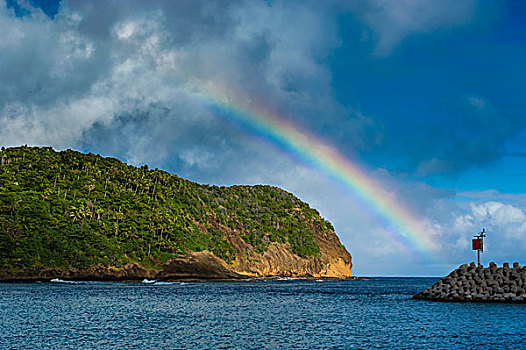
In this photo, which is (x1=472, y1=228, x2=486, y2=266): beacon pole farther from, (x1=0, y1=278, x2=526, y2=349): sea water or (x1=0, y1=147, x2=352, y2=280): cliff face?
(x1=0, y1=147, x2=352, y2=280): cliff face

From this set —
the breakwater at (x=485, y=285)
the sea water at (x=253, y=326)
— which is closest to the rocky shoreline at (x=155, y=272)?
the sea water at (x=253, y=326)

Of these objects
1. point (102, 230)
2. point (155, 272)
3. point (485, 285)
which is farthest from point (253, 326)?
point (102, 230)

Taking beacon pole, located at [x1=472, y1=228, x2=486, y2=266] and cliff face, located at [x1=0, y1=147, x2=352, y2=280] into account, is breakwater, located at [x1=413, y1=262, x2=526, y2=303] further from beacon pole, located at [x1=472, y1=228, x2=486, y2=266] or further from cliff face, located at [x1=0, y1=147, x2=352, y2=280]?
cliff face, located at [x1=0, y1=147, x2=352, y2=280]

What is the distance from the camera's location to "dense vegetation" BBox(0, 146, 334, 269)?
136625 millimetres

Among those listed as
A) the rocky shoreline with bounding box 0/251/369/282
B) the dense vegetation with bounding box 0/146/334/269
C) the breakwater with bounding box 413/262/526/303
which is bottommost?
the rocky shoreline with bounding box 0/251/369/282

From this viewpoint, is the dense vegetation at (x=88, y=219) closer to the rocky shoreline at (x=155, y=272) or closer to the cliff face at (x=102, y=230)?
the cliff face at (x=102, y=230)

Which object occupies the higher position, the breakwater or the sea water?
the breakwater

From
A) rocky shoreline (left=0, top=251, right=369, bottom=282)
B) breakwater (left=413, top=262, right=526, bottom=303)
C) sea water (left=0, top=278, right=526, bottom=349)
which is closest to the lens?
sea water (left=0, top=278, right=526, bottom=349)

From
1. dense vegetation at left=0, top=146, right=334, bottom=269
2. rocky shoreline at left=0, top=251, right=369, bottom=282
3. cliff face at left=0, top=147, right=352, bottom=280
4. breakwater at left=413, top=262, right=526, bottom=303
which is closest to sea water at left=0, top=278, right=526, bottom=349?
breakwater at left=413, top=262, right=526, bottom=303

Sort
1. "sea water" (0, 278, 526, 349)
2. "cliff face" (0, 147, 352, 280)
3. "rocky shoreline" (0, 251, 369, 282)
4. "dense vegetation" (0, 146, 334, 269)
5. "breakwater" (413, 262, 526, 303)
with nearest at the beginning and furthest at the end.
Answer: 1. "sea water" (0, 278, 526, 349)
2. "breakwater" (413, 262, 526, 303)
3. "rocky shoreline" (0, 251, 369, 282)
4. "cliff face" (0, 147, 352, 280)
5. "dense vegetation" (0, 146, 334, 269)

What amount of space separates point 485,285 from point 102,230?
11721cm

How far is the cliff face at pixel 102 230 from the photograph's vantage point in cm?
13575

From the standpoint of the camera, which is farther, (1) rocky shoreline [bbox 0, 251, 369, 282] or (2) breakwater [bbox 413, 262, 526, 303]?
(1) rocky shoreline [bbox 0, 251, 369, 282]

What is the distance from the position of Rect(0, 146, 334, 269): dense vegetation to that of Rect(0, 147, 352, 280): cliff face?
0.28 metres
